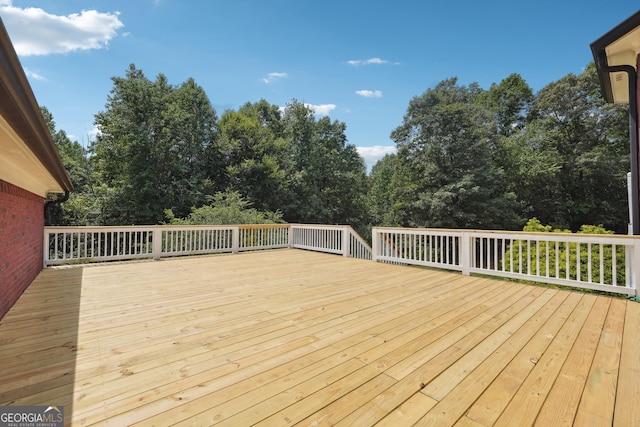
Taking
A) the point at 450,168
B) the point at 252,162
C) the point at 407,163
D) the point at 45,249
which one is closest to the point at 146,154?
the point at 252,162

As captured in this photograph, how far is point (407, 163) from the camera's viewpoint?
1870 centimetres

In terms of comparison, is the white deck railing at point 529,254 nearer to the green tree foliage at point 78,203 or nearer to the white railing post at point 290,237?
the white railing post at point 290,237

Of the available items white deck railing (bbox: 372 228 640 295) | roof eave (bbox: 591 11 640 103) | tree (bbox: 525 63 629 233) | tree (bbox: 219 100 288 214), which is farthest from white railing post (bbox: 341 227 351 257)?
tree (bbox: 525 63 629 233)

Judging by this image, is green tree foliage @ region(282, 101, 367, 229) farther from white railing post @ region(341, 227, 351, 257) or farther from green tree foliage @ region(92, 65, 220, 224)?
white railing post @ region(341, 227, 351, 257)

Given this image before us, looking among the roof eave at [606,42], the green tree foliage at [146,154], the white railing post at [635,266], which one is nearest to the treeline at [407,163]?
the green tree foliage at [146,154]

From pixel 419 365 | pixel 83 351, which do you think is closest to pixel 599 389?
pixel 419 365

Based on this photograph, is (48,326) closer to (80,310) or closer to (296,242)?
(80,310)

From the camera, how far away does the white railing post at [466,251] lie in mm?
4914

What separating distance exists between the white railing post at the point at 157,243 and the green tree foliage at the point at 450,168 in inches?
541

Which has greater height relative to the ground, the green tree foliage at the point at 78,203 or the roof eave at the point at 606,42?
the roof eave at the point at 606,42

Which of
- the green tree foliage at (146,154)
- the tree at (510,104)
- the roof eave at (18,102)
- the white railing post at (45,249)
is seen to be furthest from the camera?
the tree at (510,104)

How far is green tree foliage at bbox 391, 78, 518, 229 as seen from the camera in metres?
15.9

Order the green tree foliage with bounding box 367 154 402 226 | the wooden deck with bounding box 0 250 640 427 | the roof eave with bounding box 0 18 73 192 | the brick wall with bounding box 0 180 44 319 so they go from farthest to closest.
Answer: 1. the green tree foliage with bounding box 367 154 402 226
2. the brick wall with bounding box 0 180 44 319
3. the wooden deck with bounding box 0 250 640 427
4. the roof eave with bounding box 0 18 73 192

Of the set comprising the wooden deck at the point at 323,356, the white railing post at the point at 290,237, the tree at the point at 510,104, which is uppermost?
the tree at the point at 510,104
